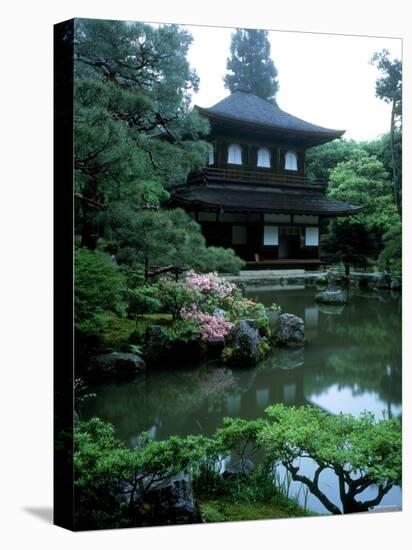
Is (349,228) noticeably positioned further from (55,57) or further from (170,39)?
(55,57)

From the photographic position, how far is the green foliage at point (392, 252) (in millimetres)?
6152

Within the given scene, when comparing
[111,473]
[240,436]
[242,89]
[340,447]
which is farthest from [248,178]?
[111,473]

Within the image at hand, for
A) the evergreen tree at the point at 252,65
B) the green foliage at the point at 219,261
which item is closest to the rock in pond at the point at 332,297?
the green foliage at the point at 219,261

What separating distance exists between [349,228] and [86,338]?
10.5 feet

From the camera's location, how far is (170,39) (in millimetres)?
5195

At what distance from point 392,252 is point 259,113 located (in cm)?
189

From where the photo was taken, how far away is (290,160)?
6285 mm

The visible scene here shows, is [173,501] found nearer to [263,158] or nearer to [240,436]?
[240,436]

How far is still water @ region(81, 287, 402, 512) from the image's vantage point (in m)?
5.12

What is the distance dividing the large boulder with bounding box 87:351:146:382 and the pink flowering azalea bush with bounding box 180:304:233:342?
0.60 metres

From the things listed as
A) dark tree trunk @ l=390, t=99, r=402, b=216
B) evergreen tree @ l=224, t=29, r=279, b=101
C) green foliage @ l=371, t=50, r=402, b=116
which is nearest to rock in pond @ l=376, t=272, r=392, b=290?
dark tree trunk @ l=390, t=99, r=402, b=216

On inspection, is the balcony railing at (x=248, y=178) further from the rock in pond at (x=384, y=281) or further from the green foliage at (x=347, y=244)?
the rock in pond at (x=384, y=281)

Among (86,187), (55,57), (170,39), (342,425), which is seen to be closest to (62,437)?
(86,187)

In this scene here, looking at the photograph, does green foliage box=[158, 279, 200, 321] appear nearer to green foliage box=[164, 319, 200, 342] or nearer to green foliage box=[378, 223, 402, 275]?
green foliage box=[164, 319, 200, 342]
